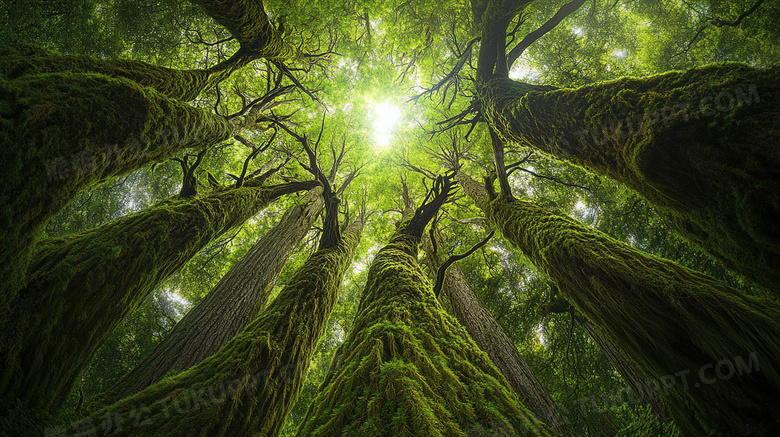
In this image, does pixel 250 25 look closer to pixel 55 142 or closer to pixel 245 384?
pixel 55 142

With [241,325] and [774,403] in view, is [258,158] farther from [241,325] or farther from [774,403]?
[774,403]

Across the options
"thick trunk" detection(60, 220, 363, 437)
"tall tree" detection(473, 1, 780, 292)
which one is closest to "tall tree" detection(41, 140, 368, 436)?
"thick trunk" detection(60, 220, 363, 437)

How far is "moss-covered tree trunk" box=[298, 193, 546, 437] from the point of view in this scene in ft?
2.62

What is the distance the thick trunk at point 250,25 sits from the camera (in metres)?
4.13

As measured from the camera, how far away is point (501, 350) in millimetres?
4105

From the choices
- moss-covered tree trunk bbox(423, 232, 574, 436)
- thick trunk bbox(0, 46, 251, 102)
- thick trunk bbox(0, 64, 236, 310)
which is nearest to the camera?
thick trunk bbox(0, 64, 236, 310)

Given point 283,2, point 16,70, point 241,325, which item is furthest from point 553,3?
point 241,325

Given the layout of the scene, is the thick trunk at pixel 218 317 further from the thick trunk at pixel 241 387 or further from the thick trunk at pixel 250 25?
the thick trunk at pixel 250 25

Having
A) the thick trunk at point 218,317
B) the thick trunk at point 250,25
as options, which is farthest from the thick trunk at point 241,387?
the thick trunk at point 250,25

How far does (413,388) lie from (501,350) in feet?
12.8

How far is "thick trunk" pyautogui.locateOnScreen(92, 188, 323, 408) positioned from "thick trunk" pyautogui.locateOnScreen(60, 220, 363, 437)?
1485 millimetres

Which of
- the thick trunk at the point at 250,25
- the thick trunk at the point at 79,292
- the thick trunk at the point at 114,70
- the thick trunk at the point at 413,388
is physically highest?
the thick trunk at the point at 250,25

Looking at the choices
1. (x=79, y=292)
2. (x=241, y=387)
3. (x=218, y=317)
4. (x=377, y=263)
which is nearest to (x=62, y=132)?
(x=79, y=292)

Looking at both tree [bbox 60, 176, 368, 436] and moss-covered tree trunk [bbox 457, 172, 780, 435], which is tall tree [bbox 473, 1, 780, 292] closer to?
moss-covered tree trunk [bbox 457, 172, 780, 435]
